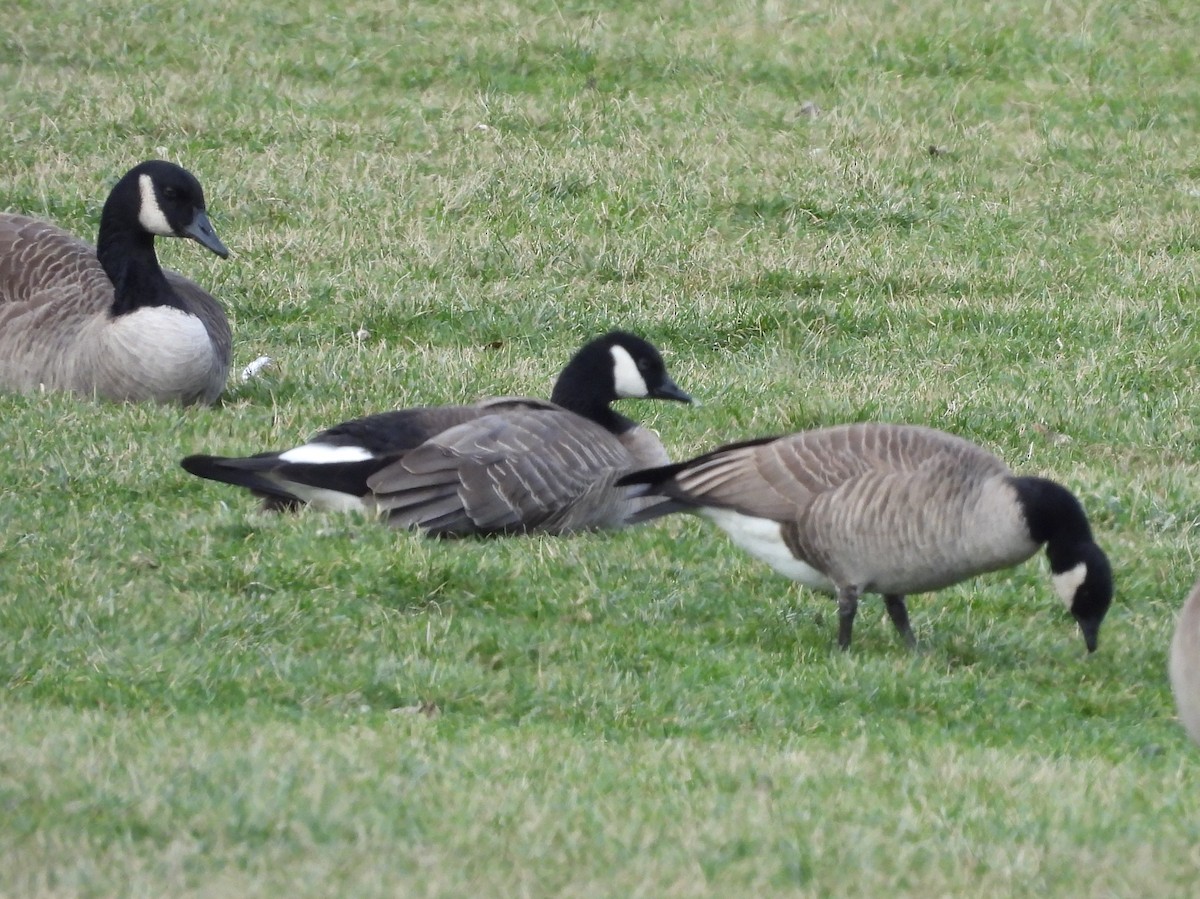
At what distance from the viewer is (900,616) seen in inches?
250

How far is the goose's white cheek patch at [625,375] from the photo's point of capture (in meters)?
8.06

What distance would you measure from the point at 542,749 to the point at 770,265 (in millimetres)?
7312

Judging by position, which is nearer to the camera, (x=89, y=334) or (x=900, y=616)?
(x=900, y=616)

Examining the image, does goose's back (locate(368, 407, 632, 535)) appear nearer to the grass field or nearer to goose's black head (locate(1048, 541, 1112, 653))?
the grass field

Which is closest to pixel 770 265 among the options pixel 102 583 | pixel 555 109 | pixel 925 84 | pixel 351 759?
pixel 555 109

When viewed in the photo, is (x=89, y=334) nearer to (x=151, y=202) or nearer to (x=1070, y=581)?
(x=151, y=202)

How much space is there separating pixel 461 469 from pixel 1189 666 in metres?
3.20

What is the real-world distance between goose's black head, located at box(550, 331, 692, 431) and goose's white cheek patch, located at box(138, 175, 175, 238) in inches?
103

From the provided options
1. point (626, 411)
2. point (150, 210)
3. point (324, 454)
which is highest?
point (150, 210)

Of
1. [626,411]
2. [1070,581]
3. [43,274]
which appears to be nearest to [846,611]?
[1070,581]

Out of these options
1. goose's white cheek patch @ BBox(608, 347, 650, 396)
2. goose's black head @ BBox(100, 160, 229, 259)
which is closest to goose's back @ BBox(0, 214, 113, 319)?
goose's black head @ BBox(100, 160, 229, 259)

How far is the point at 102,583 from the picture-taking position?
20.3 feet

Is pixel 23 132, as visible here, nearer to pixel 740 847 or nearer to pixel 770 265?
pixel 770 265

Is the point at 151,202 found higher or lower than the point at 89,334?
higher
